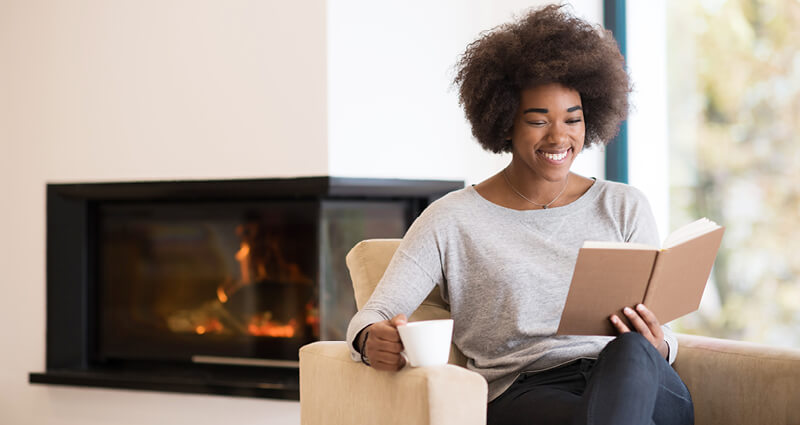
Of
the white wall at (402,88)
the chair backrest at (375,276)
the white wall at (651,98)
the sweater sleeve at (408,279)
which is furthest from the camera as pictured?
the white wall at (651,98)

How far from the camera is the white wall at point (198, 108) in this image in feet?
8.97

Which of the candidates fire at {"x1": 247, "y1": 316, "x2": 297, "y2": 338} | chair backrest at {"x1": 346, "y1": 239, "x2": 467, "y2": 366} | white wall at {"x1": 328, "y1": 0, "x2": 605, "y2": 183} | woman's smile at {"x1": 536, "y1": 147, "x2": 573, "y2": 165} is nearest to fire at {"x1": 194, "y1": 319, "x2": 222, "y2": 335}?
fire at {"x1": 247, "y1": 316, "x2": 297, "y2": 338}

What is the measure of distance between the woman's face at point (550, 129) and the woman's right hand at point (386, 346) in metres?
0.52

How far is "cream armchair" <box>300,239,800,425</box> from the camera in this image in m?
1.32

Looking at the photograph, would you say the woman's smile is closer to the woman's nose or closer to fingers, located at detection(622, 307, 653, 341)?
the woman's nose

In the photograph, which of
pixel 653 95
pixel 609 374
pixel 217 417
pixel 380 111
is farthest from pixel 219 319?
pixel 609 374

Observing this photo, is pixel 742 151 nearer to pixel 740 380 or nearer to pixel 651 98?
pixel 651 98

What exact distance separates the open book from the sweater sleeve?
302mm

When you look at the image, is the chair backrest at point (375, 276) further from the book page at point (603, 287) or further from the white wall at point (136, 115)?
the white wall at point (136, 115)

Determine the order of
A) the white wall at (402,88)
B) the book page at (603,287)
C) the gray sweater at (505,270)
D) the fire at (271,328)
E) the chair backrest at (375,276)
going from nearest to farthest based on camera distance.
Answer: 1. the book page at (603,287)
2. the gray sweater at (505,270)
3. the chair backrest at (375,276)
4. the white wall at (402,88)
5. the fire at (271,328)

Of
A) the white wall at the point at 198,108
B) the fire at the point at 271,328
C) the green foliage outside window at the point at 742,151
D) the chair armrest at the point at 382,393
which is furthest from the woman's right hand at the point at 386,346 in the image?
the green foliage outside window at the point at 742,151

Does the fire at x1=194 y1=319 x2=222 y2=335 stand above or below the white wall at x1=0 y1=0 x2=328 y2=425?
below

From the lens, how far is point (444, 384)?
1308 millimetres

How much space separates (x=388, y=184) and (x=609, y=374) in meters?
1.54
